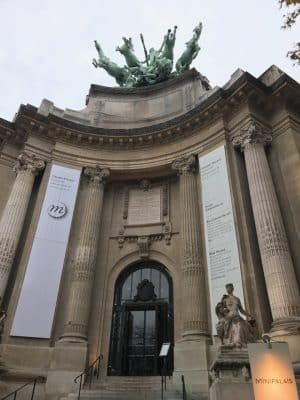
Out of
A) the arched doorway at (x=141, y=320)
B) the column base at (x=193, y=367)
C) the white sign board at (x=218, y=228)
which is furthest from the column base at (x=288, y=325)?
the arched doorway at (x=141, y=320)

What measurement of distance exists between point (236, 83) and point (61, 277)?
10746 millimetres

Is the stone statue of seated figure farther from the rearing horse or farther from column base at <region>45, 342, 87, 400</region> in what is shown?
the rearing horse

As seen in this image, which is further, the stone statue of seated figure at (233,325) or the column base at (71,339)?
the column base at (71,339)

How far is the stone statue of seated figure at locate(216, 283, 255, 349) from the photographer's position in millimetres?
8563

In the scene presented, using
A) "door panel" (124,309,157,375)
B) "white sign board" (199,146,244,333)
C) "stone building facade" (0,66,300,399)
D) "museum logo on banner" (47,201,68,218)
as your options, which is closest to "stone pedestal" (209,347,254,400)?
"stone building facade" (0,66,300,399)

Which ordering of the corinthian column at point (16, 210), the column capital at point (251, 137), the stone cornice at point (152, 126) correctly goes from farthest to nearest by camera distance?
the stone cornice at point (152, 126) → the column capital at point (251, 137) → the corinthian column at point (16, 210)

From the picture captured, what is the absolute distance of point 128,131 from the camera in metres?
17.0

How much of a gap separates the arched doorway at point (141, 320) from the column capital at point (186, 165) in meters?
4.35

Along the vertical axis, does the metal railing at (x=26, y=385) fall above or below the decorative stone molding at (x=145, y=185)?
below

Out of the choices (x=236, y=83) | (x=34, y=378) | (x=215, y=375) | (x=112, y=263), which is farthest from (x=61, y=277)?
(x=236, y=83)

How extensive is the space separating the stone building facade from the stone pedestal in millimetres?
2580

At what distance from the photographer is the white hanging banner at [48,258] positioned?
12.1m

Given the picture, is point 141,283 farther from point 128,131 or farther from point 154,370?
point 128,131

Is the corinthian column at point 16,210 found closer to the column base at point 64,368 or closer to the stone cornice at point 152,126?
the stone cornice at point 152,126
